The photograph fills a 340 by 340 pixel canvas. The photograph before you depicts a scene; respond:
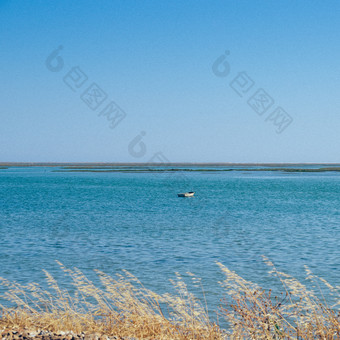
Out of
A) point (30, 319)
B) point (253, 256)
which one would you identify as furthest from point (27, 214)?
point (30, 319)

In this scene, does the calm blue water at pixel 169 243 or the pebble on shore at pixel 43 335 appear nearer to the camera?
the pebble on shore at pixel 43 335

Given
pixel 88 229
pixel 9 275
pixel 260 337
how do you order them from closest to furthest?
pixel 260 337, pixel 9 275, pixel 88 229

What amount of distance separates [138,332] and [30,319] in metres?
2.24

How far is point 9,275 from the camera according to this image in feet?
57.8

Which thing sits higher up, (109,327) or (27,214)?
(109,327)

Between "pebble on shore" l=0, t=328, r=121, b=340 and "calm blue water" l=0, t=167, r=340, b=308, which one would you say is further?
"calm blue water" l=0, t=167, r=340, b=308

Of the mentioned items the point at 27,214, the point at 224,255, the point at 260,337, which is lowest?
the point at 27,214

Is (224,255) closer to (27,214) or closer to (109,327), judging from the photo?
(109,327)

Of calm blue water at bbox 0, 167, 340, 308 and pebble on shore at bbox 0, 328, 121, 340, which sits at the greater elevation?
pebble on shore at bbox 0, 328, 121, 340

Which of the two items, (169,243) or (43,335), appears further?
(169,243)

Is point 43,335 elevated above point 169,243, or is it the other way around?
point 43,335

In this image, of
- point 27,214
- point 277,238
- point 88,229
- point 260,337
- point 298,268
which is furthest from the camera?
point 27,214

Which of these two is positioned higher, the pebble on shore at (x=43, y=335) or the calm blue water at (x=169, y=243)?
the pebble on shore at (x=43, y=335)

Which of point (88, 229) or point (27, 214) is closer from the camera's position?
point (88, 229)
